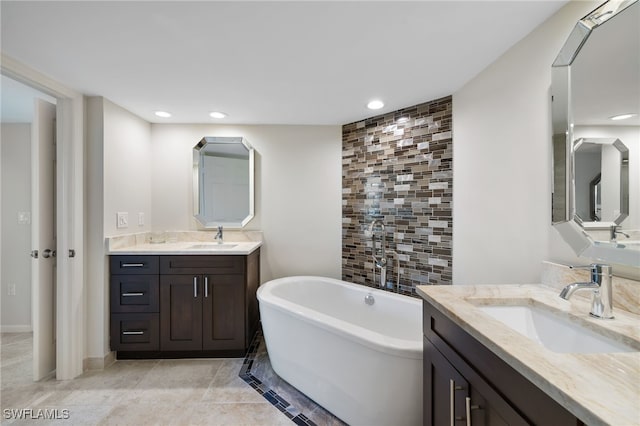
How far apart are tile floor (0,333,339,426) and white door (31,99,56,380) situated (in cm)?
23

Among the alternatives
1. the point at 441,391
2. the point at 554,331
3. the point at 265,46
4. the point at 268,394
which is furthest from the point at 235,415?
the point at 265,46

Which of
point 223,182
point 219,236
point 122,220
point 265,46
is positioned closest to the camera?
point 265,46

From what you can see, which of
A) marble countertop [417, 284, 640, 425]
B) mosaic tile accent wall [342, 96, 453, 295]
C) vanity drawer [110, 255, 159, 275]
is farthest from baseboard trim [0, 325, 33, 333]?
marble countertop [417, 284, 640, 425]

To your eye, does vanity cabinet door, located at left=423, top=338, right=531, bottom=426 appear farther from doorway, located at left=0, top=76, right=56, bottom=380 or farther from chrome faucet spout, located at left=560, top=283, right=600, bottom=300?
doorway, located at left=0, top=76, right=56, bottom=380

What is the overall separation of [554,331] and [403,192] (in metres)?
1.53

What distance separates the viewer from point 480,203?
173 centimetres

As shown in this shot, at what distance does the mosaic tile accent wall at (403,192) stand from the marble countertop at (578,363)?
1.13 meters

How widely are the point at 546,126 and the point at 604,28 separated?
39cm

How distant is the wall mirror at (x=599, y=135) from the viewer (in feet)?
2.95

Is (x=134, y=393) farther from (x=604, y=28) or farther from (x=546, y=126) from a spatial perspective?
(x=604, y=28)

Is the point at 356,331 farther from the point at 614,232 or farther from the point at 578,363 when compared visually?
the point at 614,232

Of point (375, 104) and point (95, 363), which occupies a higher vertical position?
point (375, 104)

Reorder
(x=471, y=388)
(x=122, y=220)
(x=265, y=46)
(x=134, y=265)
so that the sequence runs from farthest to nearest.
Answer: (x=122, y=220) < (x=134, y=265) < (x=265, y=46) < (x=471, y=388)

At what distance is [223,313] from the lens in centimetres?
223
